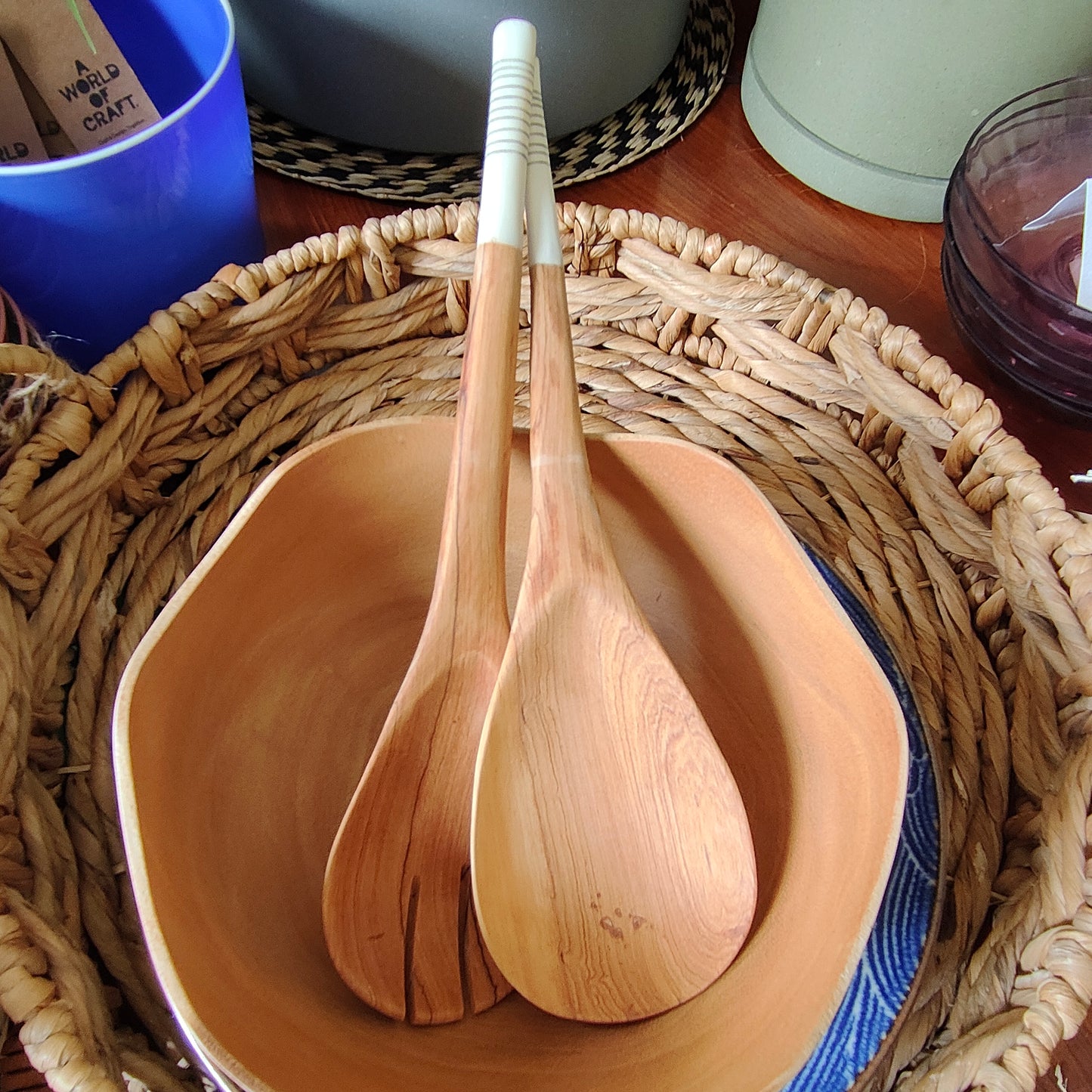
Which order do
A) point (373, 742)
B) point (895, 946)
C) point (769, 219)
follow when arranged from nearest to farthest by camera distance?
1. point (895, 946)
2. point (373, 742)
3. point (769, 219)

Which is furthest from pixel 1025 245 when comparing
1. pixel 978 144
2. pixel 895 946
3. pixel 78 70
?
pixel 78 70

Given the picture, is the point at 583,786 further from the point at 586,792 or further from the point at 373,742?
the point at 373,742

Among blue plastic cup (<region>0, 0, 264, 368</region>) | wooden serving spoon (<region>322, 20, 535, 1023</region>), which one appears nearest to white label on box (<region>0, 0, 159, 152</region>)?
blue plastic cup (<region>0, 0, 264, 368</region>)

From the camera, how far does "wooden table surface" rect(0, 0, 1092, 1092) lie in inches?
21.5

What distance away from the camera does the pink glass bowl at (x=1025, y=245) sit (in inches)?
17.8

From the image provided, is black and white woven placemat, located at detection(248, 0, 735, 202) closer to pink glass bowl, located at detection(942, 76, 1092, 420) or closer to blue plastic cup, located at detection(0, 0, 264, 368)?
blue plastic cup, located at detection(0, 0, 264, 368)

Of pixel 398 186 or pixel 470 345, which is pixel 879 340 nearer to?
pixel 470 345

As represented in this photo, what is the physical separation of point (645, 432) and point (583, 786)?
173 millimetres

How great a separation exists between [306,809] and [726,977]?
0.18 meters

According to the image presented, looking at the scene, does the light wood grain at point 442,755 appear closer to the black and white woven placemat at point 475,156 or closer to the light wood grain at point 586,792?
the light wood grain at point 586,792

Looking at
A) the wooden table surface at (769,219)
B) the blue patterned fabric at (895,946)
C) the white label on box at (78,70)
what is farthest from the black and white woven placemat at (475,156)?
the blue patterned fabric at (895,946)

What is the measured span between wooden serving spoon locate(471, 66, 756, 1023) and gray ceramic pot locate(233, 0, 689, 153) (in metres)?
0.09

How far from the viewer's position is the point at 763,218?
58 centimetres

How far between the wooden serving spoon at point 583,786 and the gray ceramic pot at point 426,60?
9cm
